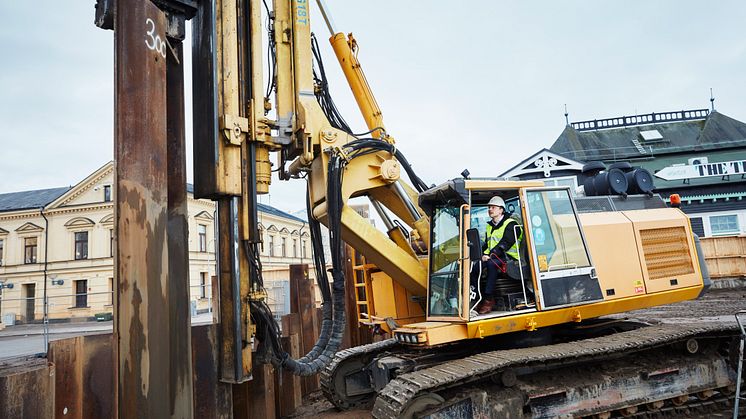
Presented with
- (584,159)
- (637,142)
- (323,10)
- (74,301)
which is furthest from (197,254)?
(323,10)

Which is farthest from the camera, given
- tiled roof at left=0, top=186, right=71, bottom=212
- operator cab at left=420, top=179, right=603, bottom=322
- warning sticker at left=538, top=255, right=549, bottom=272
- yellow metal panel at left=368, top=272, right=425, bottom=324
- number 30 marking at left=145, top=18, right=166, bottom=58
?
tiled roof at left=0, top=186, right=71, bottom=212

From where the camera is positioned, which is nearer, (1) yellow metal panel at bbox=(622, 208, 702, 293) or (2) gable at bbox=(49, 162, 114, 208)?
(1) yellow metal panel at bbox=(622, 208, 702, 293)

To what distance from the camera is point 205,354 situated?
500cm

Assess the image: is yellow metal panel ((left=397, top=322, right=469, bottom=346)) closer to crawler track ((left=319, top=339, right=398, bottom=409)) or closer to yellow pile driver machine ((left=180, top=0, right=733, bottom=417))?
yellow pile driver machine ((left=180, top=0, right=733, bottom=417))

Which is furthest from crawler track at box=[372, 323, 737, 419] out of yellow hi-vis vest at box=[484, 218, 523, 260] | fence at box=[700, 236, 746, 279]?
fence at box=[700, 236, 746, 279]

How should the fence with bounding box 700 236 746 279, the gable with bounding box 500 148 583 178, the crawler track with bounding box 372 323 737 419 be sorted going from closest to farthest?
1. the crawler track with bounding box 372 323 737 419
2. the fence with bounding box 700 236 746 279
3. the gable with bounding box 500 148 583 178

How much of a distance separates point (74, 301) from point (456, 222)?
1997 centimetres

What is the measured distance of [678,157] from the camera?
86.9ft

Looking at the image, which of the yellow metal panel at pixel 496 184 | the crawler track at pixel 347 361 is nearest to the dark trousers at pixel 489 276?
the yellow metal panel at pixel 496 184

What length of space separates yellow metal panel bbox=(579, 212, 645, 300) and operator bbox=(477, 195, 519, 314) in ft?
3.06

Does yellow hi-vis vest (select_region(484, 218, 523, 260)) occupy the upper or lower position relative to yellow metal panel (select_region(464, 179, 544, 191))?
lower

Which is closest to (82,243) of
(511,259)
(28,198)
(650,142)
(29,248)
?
(29,248)

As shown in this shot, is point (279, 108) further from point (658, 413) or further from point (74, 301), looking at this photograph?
point (74, 301)

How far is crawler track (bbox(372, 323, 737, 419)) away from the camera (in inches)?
183
